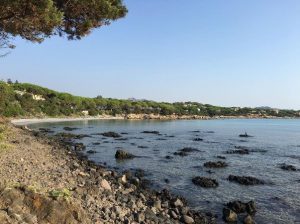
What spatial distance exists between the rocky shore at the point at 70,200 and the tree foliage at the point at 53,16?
239 inches

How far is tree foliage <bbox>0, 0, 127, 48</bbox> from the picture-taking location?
557 inches

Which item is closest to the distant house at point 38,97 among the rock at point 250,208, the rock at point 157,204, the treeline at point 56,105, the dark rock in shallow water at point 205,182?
the treeline at point 56,105

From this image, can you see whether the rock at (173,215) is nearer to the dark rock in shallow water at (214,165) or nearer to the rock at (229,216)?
the rock at (229,216)

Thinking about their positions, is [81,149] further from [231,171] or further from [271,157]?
[271,157]

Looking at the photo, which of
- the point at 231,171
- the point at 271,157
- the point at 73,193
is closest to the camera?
the point at 73,193

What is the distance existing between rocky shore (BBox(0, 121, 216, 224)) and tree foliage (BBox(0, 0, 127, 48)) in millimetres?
6065

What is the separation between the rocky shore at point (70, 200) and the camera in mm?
9688

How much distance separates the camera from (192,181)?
75.7ft

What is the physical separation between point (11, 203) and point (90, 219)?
2.57 meters

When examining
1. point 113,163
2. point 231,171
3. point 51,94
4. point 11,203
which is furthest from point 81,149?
point 51,94

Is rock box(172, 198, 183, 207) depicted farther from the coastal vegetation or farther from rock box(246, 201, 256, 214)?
the coastal vegetation

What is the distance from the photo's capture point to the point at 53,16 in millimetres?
14117

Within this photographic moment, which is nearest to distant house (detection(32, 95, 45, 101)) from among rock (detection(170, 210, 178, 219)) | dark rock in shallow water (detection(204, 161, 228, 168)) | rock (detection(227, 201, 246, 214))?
dark rock in shallow water (detection(204, 161, 228, 168))

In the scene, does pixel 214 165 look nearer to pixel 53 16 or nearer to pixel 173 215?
pixel 173 215
